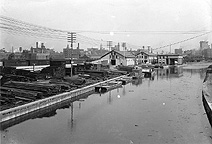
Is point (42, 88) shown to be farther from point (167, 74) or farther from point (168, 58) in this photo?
point (168, 58)

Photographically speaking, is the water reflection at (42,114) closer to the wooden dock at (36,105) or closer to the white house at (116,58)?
the wooden dock at (36,105)

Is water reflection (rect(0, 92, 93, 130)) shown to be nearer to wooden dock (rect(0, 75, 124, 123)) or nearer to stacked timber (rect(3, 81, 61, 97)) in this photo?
wooden dock (rect(0, 75, 124, 123))

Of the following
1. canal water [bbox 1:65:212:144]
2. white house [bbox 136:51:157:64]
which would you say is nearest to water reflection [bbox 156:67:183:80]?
→ white house [bbox 136:51:157:64]

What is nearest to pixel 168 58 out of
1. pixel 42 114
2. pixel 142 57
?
pixel 142 57

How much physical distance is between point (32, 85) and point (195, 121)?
6.46m

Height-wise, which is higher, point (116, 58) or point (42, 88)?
point (116, 58)

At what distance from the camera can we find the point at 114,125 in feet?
18.5

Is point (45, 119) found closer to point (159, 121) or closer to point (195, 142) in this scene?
point (159, 121)

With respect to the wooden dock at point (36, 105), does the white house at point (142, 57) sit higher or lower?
higher

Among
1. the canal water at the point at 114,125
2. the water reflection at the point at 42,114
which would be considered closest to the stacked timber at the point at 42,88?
the water reflection at the point at 42,114

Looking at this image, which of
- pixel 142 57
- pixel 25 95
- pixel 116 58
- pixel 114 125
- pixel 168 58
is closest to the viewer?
pixel 114 125

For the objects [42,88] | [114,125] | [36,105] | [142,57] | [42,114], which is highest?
[142,57]

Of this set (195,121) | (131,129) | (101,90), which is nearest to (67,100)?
(101,90)

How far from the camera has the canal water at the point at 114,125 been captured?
472 centimetres
